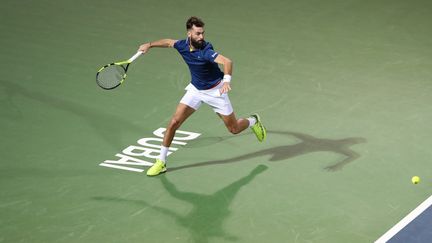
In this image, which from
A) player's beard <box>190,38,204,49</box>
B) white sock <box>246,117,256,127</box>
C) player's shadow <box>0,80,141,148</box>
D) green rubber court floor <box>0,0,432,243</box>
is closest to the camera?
green rubber court floor <box>0,0,432,243</box>

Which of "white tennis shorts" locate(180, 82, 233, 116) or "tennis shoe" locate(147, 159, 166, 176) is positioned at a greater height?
"white tennis shorts" locate(180, 82, 233, 116)

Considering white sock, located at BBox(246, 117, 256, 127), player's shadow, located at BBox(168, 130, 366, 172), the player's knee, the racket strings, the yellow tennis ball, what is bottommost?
the yellow tennis ball

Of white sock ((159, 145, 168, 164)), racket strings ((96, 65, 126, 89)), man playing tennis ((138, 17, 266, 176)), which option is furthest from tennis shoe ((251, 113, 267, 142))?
racket strings ((96, 65, 126, 89))

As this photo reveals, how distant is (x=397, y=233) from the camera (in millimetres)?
12352

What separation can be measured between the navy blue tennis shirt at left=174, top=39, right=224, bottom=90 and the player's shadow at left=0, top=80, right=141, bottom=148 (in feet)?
6.55

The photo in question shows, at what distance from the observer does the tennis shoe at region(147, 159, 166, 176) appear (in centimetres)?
1421

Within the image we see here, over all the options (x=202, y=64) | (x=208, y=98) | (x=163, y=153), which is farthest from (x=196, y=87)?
(x=163, y=153)

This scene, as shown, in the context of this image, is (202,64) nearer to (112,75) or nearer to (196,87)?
(196,87)

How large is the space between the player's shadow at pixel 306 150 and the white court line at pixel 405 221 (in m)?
1.66

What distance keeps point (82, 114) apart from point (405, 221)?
636 centimetres

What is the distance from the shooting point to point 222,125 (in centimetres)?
1599

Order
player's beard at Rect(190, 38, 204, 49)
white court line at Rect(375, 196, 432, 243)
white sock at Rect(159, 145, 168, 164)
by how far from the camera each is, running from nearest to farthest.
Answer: white court line at Rect(375, 196, 432, 243)
player's beard at Rect(190, 38, 204, 49)
white sock at Rect(159, 145, 168, 164)

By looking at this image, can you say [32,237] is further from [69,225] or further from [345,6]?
[345,6]

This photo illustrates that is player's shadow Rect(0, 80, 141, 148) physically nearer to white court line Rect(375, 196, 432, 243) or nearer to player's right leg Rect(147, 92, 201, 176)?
player's right leg Rect(147, 92, 201, 176)
